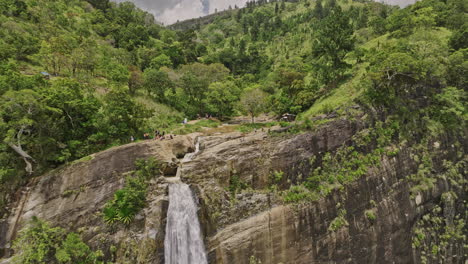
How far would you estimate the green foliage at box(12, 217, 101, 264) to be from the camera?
1434cm

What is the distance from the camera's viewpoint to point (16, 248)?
1493 centimetres

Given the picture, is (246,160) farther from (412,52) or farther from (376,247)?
(412,52)

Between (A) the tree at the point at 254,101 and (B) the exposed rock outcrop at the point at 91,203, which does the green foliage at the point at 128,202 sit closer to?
(B) the exposed rock outcrop at the point at 91,203

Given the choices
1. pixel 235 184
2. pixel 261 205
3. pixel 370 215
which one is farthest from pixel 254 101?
pixel 370 215

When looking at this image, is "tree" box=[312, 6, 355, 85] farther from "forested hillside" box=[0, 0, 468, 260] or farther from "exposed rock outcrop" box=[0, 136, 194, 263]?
"exposed rock outcrop" box=[0, 136, 194, 263]

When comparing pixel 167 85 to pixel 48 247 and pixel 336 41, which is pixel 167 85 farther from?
pixel 336 41

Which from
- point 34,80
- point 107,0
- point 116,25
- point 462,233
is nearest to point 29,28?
point 116,25

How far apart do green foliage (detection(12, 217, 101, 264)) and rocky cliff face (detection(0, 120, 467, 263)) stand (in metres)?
0.86

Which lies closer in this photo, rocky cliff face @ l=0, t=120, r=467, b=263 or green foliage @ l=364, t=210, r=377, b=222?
rocky cliff face @ l=0, t=120, r=467, b=263

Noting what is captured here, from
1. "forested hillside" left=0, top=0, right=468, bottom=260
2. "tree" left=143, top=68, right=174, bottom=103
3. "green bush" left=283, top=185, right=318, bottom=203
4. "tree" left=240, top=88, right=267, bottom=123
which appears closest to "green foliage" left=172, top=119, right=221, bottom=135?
"forested hillside" left=0, top=0, right=468, bottom=260

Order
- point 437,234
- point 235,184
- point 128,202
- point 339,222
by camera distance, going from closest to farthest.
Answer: point 128,202 → point 235,184 → point 339,222 → point 437,234

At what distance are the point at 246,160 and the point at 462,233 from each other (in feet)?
88.4

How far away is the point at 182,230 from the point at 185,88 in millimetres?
23886

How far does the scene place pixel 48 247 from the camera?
48.5 feet
